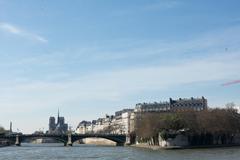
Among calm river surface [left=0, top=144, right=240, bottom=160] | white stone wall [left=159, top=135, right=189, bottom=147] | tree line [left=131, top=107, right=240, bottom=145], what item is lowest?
calm river surface [left=0, top=144, right=240, bottom=160]

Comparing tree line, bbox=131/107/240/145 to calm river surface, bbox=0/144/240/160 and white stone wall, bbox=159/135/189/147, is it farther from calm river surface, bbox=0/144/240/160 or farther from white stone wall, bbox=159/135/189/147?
calm river surface, bbox=0/144/240/160

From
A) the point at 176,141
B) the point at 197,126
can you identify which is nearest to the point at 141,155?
the point at 176,141

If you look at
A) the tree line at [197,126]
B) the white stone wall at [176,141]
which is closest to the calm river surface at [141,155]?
the white stone wall at [176,141]

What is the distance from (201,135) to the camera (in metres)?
101

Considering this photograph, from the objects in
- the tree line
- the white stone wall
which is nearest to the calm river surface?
the white stone wall

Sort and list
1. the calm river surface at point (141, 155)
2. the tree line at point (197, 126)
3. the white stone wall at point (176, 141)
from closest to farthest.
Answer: the calm river surface at point (141, 155), the white stone wall at point (176, 141), the tree line at point (197, 126)

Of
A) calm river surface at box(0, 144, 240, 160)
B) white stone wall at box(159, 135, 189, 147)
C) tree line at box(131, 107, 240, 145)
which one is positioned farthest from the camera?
tree line at box(131, 107, 240, 145)

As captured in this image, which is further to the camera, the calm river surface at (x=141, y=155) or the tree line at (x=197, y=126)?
the tree line at (x=197, y=126)

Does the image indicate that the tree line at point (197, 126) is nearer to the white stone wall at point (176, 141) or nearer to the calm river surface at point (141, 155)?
the white stone wall at point (176, 141)

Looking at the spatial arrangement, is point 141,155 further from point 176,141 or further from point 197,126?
point 197,126

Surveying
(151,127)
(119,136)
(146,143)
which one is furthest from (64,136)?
(151,127)

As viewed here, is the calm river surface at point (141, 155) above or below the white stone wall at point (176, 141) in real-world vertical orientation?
below

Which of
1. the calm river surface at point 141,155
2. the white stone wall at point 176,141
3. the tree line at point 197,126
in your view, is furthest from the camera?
the tree line at point 197,126

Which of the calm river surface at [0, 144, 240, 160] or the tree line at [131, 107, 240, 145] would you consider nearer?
the calm river surface at [0, 144, 240, 160]
